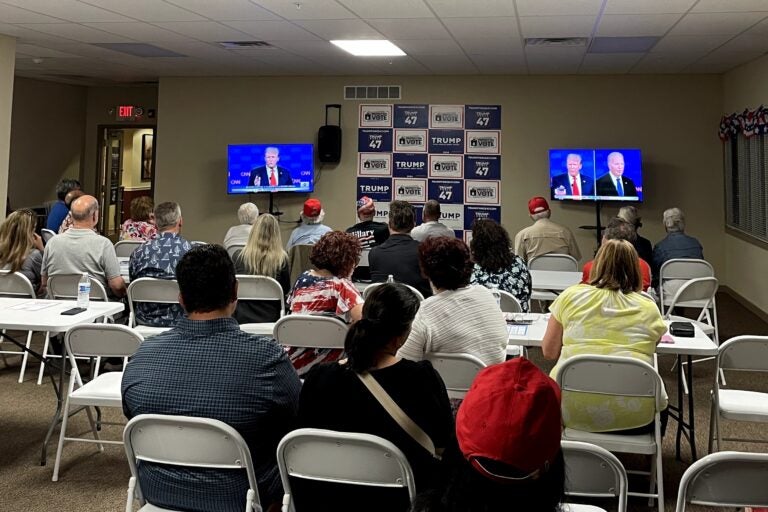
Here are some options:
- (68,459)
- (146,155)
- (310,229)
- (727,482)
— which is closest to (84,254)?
(68,459)

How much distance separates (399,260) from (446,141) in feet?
17.3

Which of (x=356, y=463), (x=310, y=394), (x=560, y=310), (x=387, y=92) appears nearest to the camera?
(x=356, y=463)

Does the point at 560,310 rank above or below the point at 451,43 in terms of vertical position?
below

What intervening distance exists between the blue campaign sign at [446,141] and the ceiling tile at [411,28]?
9.31 feet

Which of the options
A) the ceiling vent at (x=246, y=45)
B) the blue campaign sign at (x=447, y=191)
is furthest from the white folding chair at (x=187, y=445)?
the blue campaign sign at (x=447, y=191)

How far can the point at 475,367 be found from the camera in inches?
112

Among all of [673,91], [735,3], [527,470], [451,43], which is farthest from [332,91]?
[527,470]

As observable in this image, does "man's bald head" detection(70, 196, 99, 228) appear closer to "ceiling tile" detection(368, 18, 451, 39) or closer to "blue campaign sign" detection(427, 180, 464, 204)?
"ceiling tile" detection(368, 18, 451, 39)

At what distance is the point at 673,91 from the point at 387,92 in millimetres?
3681

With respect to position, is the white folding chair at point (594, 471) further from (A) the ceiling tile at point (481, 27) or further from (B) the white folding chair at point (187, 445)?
(A) the ceiling tile at point (481, 27)

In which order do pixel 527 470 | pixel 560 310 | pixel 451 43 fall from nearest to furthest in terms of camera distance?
pixel 527 470, pixel 560 310, pixel 451 43

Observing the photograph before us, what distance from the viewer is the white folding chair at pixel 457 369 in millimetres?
2842

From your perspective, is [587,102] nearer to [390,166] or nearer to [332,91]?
[390,166]

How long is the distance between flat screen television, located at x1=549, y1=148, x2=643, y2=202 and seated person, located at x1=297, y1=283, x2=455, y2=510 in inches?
292
